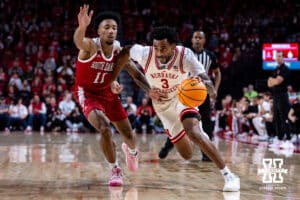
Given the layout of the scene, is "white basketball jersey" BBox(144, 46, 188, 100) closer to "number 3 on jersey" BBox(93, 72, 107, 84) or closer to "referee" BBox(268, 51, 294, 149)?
"number 3 on jersey" BBox(93, 72, 107, 84)

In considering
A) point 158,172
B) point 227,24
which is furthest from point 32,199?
point 227,24

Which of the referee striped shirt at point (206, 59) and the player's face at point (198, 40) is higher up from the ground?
the player's face at point (198, 40)

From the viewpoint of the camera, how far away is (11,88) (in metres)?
16.6

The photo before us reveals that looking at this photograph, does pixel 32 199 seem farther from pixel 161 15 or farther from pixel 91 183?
pixel 161 15

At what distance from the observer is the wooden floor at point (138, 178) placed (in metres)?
4.70

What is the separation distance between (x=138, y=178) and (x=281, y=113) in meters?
5.10

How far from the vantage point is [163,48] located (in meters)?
5.28

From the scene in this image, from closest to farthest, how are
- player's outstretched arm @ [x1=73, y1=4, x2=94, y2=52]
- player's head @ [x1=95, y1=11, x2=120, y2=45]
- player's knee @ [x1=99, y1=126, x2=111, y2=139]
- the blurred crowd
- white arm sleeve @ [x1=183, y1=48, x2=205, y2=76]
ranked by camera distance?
1. player's outstretched arm @ [x1=73, y1=4, x2=94, y2=52]
2. player's knee @ [x1=99, y1=126, x2=111, y2=139]
3. player's head @ [x1=95, y1=11, x2=120, y2=45]
4. white arm sleeve @ [x1=183, y1=48, x2=205, y2=76]
5. the blurred crowd

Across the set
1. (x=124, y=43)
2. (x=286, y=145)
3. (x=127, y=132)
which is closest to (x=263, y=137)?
(x=286, y=145)

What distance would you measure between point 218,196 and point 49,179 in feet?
6.18

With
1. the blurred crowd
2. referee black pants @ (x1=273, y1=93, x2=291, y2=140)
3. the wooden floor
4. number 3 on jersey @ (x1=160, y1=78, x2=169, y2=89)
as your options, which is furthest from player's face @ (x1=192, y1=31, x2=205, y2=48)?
the blurred crowd

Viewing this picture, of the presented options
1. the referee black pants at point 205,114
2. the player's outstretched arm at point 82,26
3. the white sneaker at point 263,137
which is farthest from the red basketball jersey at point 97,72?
the white sneaker at point 263,137

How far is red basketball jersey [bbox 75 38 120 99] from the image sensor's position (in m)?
5.34

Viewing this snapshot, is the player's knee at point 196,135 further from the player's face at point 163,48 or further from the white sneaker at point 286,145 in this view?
the white sneaker at point 286,145
